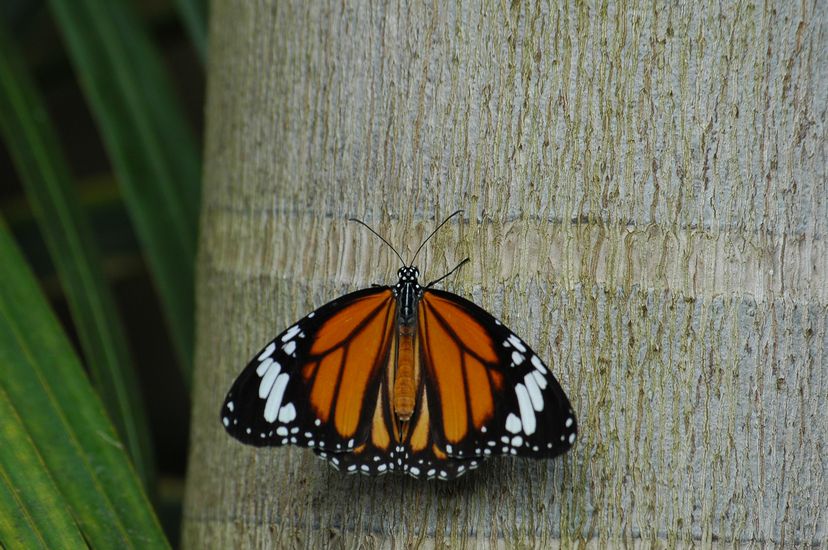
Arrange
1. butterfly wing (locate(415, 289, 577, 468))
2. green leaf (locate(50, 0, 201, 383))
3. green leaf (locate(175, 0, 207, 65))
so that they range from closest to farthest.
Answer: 1. butterfly wing (locate(415, 289, 577, 468))
2. green leaf (locate(50, 0, 201, 383))
3. green leaf (locate(175, 0, 207, 65))

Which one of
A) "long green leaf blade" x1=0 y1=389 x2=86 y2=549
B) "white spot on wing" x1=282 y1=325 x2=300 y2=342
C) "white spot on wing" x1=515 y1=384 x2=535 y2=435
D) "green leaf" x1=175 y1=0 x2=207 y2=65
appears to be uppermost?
"green leaf" x1=175 y1=0 x2=207 y2=65

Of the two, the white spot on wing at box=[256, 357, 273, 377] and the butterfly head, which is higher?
the butterfly head

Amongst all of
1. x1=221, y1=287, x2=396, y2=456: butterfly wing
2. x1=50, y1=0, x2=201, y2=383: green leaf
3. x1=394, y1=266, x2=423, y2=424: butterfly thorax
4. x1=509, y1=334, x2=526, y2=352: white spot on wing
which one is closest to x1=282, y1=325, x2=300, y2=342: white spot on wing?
x1=221, y1=287, x2=396, y2=456: butterfly wing

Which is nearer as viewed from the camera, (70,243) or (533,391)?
(533,391)

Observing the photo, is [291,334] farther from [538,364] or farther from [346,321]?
[538,364]

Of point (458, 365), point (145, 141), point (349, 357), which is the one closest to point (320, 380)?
point (349, 357)

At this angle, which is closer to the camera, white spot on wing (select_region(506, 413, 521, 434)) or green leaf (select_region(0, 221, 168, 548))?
white spot on wing (select_region(506, 413, 521, 434))

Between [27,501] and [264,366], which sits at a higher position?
[264,366]

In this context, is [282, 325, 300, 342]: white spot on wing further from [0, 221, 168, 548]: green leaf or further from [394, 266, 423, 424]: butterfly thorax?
[0, 221, 168, 548]: green leaf

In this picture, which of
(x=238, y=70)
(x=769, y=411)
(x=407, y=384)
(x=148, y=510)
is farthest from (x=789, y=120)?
(x=148, y=510)
